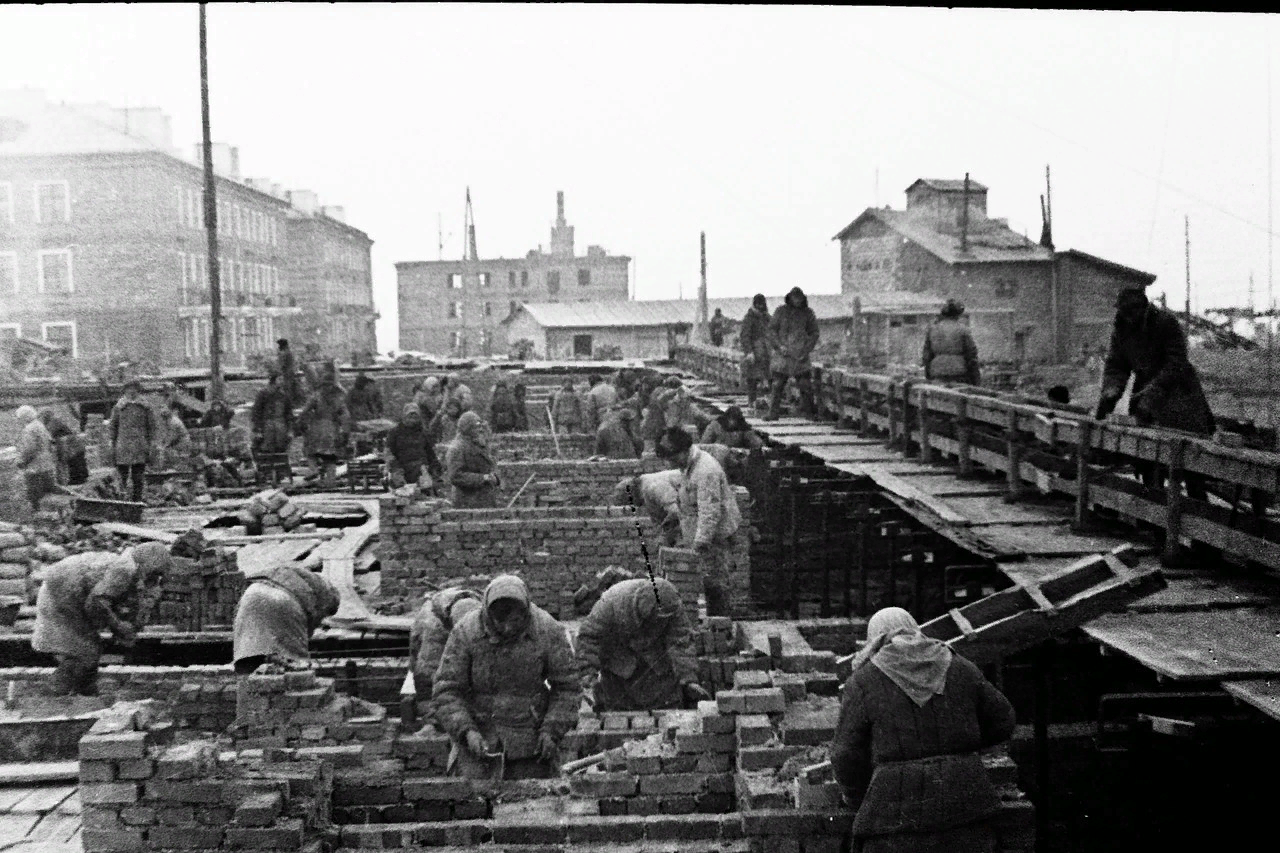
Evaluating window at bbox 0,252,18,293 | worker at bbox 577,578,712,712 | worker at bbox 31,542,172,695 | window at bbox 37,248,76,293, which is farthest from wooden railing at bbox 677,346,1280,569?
window at bbox 37,248,76,293

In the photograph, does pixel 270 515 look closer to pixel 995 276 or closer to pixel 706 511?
pixel 706 511

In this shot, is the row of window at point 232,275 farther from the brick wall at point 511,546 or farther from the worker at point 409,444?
the brick wall at point 511,546

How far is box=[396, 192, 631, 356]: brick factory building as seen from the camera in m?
58.8

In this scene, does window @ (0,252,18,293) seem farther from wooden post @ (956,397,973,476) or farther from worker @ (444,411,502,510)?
wooden post @ (956,397,973,476)

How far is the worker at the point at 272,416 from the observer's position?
1962 cm

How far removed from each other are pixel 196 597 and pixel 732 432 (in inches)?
210


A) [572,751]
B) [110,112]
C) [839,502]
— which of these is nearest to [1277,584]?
[572,751]

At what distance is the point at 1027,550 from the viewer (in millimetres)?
6742

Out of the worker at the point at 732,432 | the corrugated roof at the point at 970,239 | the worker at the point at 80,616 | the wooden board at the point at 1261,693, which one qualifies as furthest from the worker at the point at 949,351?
the corrugated roof at the point at 970,239

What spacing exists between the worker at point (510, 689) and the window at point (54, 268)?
1201cm

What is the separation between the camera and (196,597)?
10586 millimetres

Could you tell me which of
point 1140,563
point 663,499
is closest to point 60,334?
point 663,499

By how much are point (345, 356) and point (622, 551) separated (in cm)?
2978

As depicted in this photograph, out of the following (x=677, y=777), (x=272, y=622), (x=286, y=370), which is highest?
(x=286, y=370)
